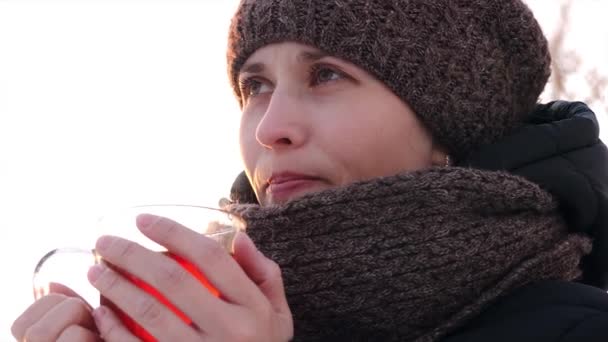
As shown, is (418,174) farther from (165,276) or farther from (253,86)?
(165,276)

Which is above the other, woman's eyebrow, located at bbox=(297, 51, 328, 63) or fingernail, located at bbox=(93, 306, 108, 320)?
woman's eyebrow, located at bbox=(297, 51, 328, 63)

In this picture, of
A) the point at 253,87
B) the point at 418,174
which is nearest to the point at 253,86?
the point at 253,87

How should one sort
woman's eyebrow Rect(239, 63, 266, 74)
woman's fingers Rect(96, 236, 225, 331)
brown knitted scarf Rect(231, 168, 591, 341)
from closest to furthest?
woman's fingers Rect(96, 236, 225, 331) → brown knitted scarf Rect(231, 168, 591, 341) → woman's eyebrow Rect(239, 63, 266, 74)

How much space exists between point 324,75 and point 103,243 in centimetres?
91

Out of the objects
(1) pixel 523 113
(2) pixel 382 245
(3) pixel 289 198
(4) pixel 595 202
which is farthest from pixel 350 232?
(1) pixel 523 113

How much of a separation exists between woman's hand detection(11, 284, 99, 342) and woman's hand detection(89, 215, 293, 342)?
0.04 m

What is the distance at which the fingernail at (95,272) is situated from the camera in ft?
3.20

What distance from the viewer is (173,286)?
37.5 inches

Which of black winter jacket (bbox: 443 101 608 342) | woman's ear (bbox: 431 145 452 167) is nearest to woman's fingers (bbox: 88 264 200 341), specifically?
black winter jacket (bbox: 443 101 608 342)

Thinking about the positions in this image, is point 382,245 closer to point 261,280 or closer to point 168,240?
point 261,280

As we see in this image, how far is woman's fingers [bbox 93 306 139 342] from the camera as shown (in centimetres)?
95

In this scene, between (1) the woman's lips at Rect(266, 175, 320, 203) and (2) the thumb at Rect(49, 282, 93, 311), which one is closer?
(2) the thumb at Rect(49, 282, 93, 311)

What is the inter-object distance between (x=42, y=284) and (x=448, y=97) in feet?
3.45

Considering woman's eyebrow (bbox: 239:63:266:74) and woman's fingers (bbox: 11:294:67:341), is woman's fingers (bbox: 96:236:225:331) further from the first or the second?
woman's eyebrow (bbox: 239:63:266:74)
